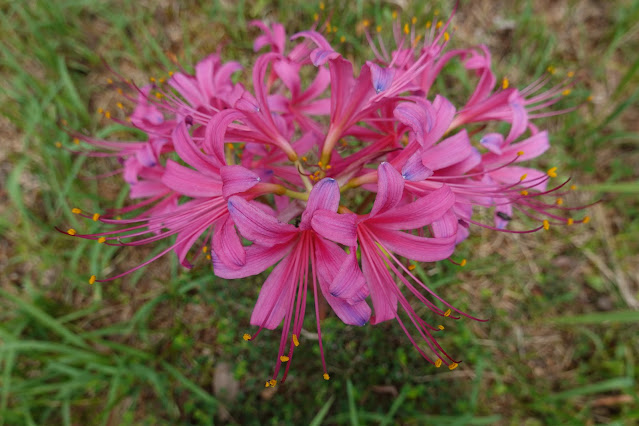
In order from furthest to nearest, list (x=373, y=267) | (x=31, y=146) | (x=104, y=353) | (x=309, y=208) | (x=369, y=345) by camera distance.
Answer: (x=31, y=146)
(x=104, y=353)
(x=369, y=345)
(x=373, y=267)
(x=309, y=208)

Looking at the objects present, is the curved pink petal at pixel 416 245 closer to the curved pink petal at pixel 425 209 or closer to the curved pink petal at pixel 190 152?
the curved pink petal at pixel 425 209

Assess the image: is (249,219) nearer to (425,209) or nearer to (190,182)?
(190,182)

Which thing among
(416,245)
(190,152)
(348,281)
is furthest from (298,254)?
(190,152)

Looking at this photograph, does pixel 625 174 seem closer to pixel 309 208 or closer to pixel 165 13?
pixel 309 208

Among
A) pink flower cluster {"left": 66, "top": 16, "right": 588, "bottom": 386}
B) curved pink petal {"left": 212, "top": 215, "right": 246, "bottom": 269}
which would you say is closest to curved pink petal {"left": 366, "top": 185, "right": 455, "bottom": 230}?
pink flower cluster {"left": 66, "top": 16, "right": 588, "bottom": 386}

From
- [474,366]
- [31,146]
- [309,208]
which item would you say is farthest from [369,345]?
[31,146]

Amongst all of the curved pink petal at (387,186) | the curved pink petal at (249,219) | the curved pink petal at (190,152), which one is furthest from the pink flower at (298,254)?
the curved pink petal at (190,152)
